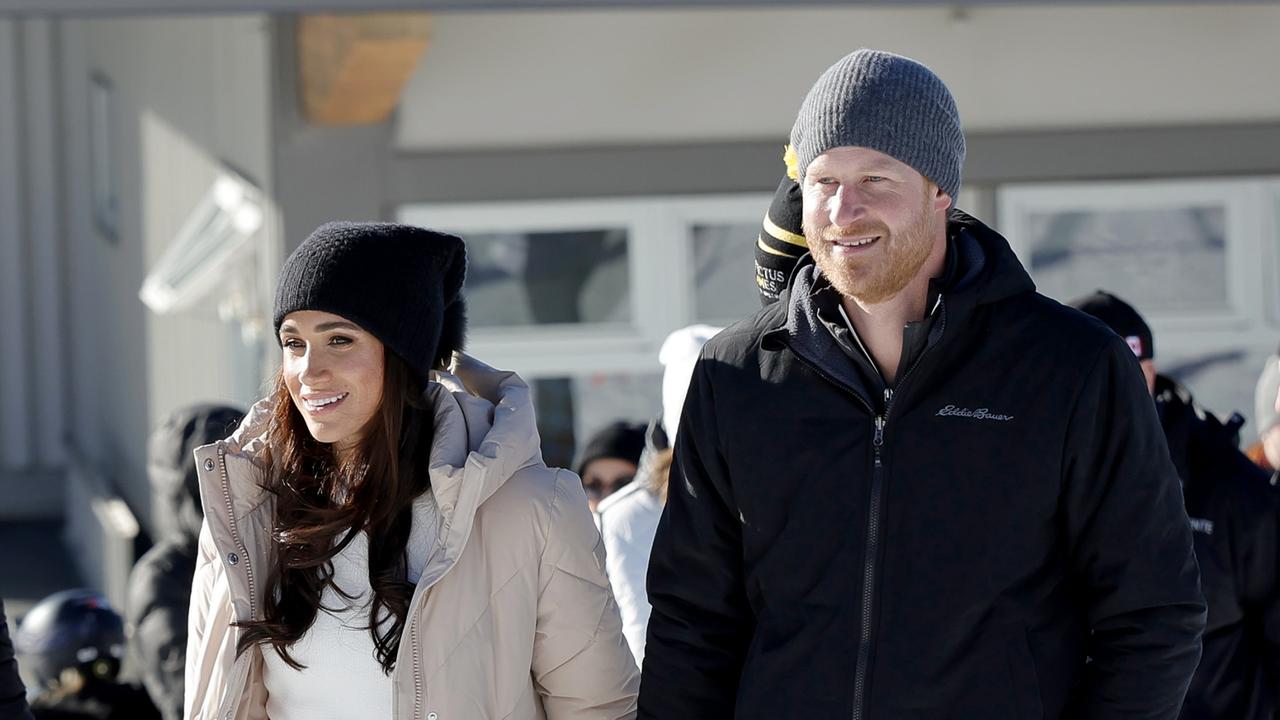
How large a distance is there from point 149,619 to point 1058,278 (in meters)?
4.15

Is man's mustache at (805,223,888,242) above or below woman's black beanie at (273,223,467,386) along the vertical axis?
above

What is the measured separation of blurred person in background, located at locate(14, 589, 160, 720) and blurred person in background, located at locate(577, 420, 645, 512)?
1496 millimetres

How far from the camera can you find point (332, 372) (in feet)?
9.26

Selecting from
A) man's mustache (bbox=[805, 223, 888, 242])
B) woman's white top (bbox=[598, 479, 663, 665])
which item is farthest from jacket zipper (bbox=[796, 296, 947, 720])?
woman's white top (bbox=[598, 479, 663, 665])

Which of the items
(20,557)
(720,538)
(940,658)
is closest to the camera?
(940,658)

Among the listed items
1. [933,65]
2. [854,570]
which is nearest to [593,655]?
[854,570]

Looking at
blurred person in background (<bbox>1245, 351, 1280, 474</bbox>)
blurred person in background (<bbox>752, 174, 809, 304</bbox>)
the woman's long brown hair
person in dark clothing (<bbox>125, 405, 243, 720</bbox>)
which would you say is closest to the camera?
the woman's long brown hair

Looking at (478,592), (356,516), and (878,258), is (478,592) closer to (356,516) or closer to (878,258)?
(356,516)

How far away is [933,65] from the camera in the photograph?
719cm

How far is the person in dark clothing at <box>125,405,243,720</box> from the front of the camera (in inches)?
187

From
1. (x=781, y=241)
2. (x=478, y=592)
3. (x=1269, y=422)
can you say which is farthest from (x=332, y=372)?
(x=1269, y=422)

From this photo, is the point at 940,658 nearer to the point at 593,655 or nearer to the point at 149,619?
the point at 593,655

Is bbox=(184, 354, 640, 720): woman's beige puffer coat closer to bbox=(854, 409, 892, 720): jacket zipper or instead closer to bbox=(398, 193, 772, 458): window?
bbox=(854, 409, 892, 720): jacket zipper

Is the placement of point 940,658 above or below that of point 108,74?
below
